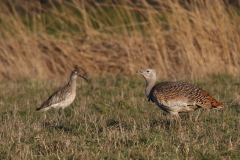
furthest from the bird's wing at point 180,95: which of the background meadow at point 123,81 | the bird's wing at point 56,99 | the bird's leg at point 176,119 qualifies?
the bird's wing at point 56,99

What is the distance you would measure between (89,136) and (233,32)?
784 cm

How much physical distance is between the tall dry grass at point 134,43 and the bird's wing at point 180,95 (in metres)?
5.28

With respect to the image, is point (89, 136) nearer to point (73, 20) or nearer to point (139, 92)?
point (139, 92)

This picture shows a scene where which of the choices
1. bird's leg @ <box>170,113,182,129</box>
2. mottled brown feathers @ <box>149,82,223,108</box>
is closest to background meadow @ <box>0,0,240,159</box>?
bird's leg @ <box>170,113,182,129</box>

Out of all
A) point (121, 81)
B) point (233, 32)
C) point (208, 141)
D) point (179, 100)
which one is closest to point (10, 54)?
point (121, 81)

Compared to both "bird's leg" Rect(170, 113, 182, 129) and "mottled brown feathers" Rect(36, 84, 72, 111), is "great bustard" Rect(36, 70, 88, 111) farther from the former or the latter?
"bird's leg" Rect(170, 113, 182, 129)

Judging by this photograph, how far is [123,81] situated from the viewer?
1093cm

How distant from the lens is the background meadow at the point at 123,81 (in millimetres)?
5012

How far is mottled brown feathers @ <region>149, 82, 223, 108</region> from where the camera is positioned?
19.2 ft

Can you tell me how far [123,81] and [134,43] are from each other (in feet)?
7.09

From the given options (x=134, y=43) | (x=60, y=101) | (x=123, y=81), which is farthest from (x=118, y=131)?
(x=134, y=43)

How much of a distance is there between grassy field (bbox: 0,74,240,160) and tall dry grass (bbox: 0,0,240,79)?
2375 mm

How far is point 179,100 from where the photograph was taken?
5922 mm

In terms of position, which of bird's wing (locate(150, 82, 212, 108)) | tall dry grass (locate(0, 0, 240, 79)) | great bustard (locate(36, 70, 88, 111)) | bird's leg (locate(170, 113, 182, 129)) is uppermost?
tall dry grass (locate(0, 0, 240, 79))
